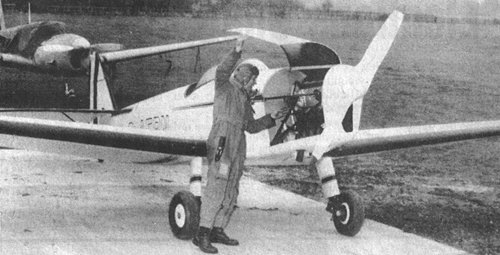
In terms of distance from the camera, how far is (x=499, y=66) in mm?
12539

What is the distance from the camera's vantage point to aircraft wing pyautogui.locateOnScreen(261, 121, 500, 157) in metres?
5.61

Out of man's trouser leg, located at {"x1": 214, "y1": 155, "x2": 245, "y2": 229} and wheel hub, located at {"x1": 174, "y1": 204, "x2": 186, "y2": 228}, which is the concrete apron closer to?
wheel hub, located at {"x1": 174, "y1": 204, "x2": 186, "y2": 228}

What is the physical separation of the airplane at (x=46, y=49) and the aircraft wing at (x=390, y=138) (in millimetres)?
12128

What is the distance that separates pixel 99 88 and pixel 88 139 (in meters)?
3.56

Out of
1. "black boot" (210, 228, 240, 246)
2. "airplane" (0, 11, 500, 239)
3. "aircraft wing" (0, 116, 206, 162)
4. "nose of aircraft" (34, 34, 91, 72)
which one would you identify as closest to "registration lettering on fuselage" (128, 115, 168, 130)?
"airplane" (0, 11, 500, 239)

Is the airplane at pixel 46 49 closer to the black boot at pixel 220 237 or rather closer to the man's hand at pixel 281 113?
the man's hand at pixel 281 113

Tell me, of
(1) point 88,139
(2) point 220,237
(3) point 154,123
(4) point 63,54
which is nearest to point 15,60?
(4) point 63,54

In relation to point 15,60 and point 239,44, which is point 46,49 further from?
point 239,44

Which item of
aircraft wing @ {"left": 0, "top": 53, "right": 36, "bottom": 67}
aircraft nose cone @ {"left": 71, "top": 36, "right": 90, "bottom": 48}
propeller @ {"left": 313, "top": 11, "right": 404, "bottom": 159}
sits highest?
propeller @ {"left": 313, "top": 11, "right": 404, "bottom": 159}

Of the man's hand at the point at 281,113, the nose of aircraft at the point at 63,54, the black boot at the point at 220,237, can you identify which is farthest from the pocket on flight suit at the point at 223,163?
the nose of aircraft at the point at 63,54

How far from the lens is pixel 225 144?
17.0 ft

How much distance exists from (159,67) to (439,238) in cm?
1353

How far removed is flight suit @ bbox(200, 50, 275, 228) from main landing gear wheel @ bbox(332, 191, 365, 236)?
1.20 m

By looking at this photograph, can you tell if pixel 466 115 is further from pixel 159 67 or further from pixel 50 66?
pixel 50 66
